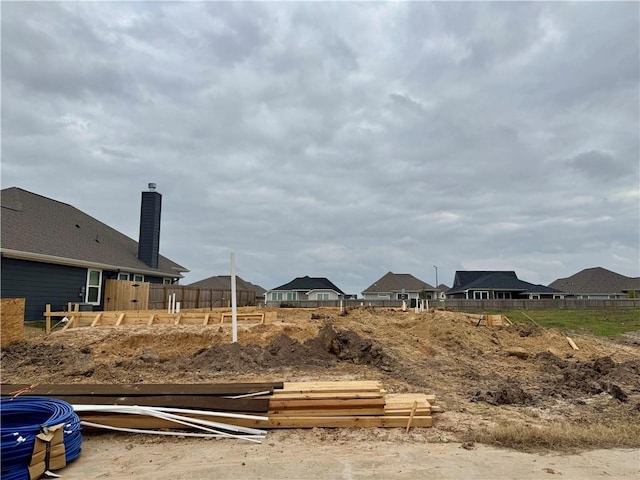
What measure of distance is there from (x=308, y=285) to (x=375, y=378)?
1820 inches

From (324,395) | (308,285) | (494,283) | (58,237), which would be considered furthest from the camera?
(308,285)

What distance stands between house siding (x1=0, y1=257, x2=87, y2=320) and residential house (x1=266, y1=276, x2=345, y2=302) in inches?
1416

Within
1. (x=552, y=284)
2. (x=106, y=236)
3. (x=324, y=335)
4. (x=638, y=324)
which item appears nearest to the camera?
(x=324, y=335)

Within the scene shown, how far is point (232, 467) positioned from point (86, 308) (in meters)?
15.6

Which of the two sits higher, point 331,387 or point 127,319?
point 127,319

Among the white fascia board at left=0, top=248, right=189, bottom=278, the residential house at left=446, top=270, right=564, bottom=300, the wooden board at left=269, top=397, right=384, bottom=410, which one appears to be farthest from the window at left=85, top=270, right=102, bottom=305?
the residential house at left=446, top=270, right=564, bottom=300

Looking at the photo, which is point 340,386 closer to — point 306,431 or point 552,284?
point 306,431

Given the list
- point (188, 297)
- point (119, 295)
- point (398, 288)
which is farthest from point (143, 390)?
point (398, 288)

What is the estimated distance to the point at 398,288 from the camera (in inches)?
2325

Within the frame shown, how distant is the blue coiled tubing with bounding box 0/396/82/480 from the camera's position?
169 inches

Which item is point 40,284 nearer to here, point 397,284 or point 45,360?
point 45,360

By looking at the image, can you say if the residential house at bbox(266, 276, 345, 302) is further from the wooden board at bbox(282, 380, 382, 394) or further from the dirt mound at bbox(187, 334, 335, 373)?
the wooden board at bbox(282, 380, 382, 394)

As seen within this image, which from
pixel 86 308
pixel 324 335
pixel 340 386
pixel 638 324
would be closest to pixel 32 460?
pixel 340 386

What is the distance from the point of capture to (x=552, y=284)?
60.7m
